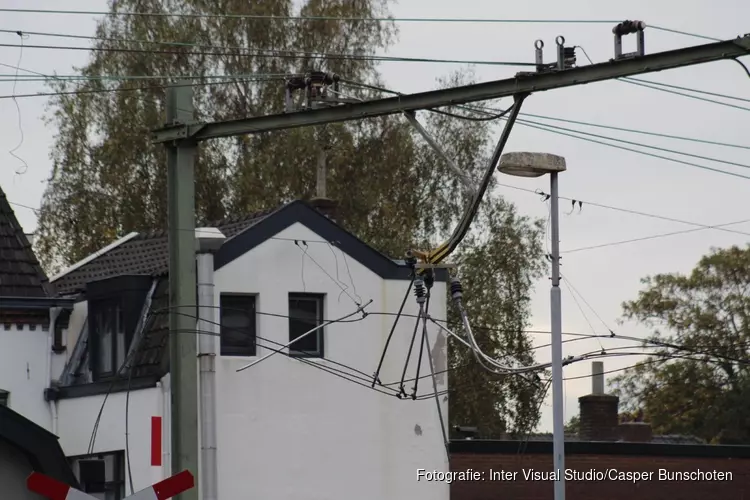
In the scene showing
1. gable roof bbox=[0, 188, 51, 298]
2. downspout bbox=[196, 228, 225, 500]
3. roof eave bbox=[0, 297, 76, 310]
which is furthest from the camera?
gable roof bbox=[0, 188, 51, 298]

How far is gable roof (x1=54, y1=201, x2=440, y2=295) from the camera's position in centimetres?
2355

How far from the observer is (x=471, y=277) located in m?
40.6

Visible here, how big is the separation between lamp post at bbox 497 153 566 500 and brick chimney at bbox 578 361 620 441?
1684 cm

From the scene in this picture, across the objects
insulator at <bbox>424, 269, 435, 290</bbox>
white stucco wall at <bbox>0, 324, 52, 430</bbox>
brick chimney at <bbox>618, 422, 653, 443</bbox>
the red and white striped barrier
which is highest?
insulator at <bbox>424, 269, 435, 290</bbox>

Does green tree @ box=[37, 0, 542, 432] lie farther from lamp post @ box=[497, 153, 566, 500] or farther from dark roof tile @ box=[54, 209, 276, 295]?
lamp post @ box=[497, 153, 566, 500]

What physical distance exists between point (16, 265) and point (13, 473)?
5.42 m

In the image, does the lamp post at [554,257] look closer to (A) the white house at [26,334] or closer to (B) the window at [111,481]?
(B) the window at [111,481]

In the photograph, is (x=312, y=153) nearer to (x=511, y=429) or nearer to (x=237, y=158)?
(x=237, y=158)

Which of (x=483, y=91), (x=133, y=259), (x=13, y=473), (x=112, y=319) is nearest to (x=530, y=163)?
(x=483, y=91)

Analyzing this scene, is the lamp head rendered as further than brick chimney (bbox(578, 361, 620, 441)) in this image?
No

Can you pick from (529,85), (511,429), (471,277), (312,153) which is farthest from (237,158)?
(529,85)

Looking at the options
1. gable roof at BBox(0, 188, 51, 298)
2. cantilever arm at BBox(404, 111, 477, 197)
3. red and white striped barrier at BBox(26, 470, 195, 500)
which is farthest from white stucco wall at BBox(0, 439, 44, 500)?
cantilever arm at BBox(404, 111, 477, 197)

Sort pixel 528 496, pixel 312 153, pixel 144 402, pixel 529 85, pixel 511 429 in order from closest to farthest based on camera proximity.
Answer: pixel 529 85, pixel 144 402, pixel 528 496, pixel 312 153, pixel 511 429

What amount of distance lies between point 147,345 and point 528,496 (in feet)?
34.2
